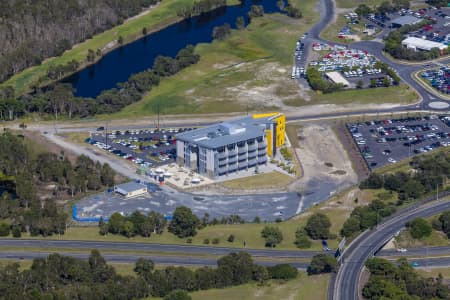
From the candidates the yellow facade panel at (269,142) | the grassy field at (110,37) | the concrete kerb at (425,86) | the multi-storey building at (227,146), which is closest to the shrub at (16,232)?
the multi-storey building at (227,146)

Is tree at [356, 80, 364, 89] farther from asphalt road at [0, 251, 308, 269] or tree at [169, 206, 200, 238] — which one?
asphalt road at [0, 251, 308, 269]

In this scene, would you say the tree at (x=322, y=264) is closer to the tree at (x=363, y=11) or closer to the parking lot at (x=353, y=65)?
the parking lot at (x=353, y=65)

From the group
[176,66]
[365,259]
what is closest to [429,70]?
[176,66]

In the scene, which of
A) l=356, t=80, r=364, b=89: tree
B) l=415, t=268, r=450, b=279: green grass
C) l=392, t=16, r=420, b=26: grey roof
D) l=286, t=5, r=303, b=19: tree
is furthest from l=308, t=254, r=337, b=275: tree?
l=286, t=5, r=303, b=19: tree

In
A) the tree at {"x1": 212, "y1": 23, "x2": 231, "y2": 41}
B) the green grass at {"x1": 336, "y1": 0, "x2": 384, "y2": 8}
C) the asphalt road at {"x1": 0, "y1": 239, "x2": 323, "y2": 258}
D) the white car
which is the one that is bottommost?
the asphalt road at {"x1": 0, "y1": 239, "x2": 323, "y2": 258}

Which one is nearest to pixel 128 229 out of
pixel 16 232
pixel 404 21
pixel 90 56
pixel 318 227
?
pixel 16 232

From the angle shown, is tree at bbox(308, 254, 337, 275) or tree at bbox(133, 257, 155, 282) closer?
tree at bbox(308, 254, 337, 275)
